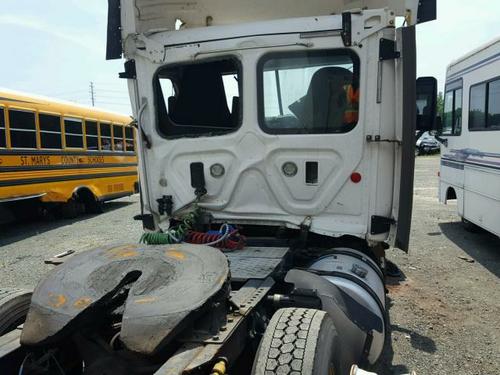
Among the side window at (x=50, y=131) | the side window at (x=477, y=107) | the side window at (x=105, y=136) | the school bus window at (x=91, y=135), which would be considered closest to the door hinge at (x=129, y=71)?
the side window at (x=477, y=107)

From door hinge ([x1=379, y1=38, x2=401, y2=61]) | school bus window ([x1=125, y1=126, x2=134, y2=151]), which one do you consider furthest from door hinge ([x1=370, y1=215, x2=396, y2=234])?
school bus window ([x1=125, y1=126, x2=134, y2=151])

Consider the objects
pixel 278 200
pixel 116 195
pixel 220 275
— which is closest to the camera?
pixel 220 275

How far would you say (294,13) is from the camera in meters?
4.44

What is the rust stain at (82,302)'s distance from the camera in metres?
2.00

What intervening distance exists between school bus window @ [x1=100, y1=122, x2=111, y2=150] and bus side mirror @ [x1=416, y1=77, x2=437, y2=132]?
10199 mm

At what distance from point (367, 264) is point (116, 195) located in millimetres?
10656

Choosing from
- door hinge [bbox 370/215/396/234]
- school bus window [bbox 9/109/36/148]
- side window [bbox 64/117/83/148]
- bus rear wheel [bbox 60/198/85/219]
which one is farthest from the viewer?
bus rear wheel [bbox 60/198/85/219]

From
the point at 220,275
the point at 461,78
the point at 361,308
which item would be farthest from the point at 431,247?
the point at 220,275

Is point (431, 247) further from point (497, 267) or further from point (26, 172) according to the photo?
point (26, 172)

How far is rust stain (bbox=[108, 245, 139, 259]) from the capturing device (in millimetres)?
2438

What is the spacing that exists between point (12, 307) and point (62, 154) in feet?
29.1

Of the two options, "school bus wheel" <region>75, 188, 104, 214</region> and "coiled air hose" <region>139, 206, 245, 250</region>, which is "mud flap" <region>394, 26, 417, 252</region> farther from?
"school bus wheel" <region>75, 188, 104, 214</region>

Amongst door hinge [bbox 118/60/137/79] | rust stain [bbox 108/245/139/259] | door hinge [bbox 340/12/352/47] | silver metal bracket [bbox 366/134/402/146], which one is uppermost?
door hinge [bbox 340/12/352/47]

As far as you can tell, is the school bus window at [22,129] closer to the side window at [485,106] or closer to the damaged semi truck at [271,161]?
the damaged semi truck at [271,161]
